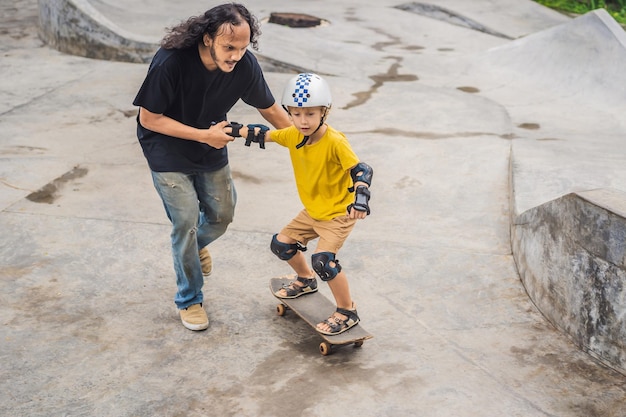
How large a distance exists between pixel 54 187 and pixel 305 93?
11.0ft

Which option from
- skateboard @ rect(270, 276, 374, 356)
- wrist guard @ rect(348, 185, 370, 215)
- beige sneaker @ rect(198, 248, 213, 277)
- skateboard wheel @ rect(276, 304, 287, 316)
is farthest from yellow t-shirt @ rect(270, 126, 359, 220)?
beige sneaker @ rect(198, 248, 213, 277)

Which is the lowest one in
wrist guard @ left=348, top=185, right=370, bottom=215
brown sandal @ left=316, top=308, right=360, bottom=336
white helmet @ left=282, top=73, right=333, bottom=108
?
brown sandal @ left=316, top=308, right=360, bottom=336

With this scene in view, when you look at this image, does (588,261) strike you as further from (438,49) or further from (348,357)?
(438,49)

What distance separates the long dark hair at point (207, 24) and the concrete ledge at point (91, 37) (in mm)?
6736

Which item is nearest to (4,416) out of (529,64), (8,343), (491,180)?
(8,343)

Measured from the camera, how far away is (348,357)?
3.94 metres

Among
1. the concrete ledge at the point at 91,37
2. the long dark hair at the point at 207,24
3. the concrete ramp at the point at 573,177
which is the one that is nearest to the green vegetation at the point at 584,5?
the concrete ramp at the point at 573,177

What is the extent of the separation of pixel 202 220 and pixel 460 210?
2390mm

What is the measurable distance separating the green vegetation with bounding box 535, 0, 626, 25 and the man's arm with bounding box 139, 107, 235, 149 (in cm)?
1466

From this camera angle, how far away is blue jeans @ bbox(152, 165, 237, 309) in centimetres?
392

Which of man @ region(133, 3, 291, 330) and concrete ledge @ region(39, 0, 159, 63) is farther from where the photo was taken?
concrete ledge @ region(39, 0, 159, 63)

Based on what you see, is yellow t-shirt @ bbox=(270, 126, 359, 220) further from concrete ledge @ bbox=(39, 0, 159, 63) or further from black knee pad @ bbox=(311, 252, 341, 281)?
concrete ledge @ bbox=(39, 0, 159, 63)

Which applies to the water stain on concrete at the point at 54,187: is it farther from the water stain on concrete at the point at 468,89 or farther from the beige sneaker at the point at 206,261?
the water stain on concrete at the point at 468,89

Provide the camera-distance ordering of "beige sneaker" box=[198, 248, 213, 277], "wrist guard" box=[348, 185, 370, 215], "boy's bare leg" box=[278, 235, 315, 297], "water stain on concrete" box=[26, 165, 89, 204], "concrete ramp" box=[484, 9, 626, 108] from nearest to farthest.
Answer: "wrist guard" box=[348, 185, 370, 215]
"boy's bare leg" box=[278, 235, 315, 297]
"beige sneaker" box=[198, 248, 213, 277]
"water stain on concrete" box=[26, 165, 89, 204]
"concrete ramp" box=[484, 9, 626, 108]
